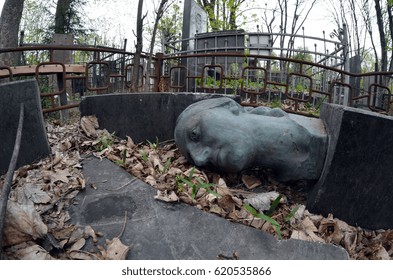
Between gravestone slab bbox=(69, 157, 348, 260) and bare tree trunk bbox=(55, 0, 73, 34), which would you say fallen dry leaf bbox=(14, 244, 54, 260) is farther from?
bare tree trunk bbox=(55, 0, 73, 34)

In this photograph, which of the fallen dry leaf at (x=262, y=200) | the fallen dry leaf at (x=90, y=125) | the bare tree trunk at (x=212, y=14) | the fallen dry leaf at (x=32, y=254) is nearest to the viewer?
the fallen dry leaf at (x=32, y=254)

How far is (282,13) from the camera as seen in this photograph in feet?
74.8

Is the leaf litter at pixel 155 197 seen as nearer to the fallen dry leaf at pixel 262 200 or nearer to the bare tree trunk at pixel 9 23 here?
the fallen dry leaf at pixel 262 200

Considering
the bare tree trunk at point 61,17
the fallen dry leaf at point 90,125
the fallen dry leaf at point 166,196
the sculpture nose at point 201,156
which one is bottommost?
the fallen dry leaf at point 166,196

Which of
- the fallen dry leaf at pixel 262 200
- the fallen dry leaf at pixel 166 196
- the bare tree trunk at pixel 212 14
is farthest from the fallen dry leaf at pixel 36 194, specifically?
the bare tree trunk at pixel 212 14

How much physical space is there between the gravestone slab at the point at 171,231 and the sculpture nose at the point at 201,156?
0.43 metres

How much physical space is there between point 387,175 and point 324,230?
25.3 inches

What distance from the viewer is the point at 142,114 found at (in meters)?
3.79

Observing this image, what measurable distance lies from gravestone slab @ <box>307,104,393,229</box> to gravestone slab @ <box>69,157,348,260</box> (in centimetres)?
68

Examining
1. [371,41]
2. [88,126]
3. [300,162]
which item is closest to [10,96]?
[88,126]

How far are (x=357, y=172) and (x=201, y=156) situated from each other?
1199mm

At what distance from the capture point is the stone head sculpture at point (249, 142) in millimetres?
2637

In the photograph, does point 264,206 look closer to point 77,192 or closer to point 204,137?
point 204,137

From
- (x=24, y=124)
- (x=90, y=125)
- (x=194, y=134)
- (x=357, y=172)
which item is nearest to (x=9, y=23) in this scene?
(x=90, y=125)
